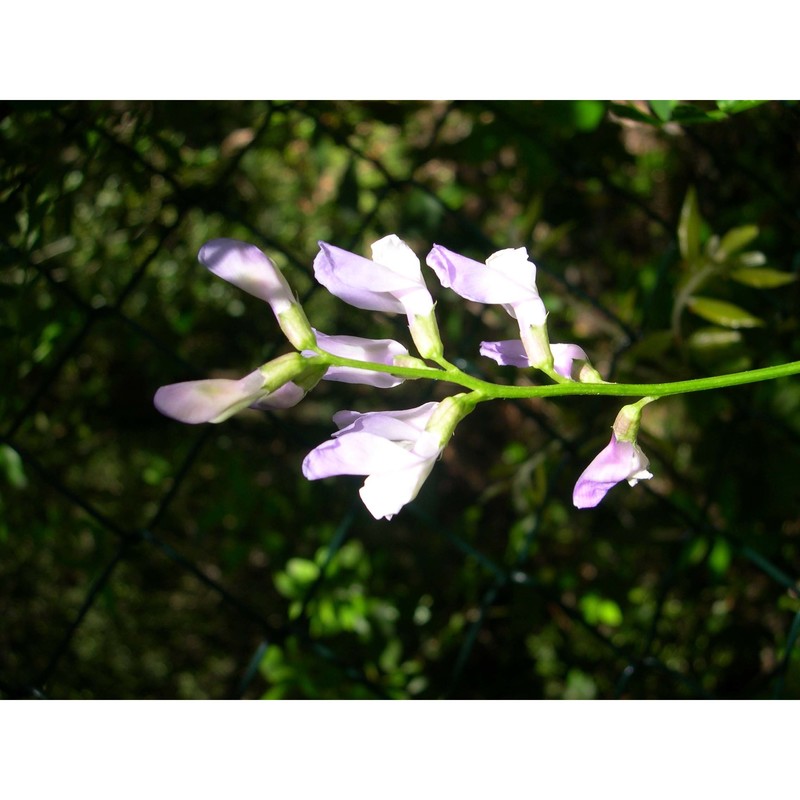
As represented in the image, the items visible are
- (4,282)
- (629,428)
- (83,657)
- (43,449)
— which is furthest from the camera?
(83,657)

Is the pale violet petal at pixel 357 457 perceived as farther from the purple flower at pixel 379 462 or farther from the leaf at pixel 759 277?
the leaf at pixel 759 277

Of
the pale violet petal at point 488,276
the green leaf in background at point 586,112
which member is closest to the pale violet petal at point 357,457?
the pale violet petal at point 488,276

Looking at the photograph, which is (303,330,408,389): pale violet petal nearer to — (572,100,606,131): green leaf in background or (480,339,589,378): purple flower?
(480,339,589,378): purple flower

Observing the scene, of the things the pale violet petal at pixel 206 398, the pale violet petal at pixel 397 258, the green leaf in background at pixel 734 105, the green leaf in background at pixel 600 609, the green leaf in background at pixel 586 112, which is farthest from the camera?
the green leaf in background at pixel 600 609

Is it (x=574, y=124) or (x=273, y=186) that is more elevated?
(x=574, y=124)

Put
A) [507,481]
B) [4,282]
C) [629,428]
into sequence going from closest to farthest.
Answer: [629,428] → [4,282] → [507,481]

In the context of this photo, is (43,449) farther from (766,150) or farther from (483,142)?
(766,150)

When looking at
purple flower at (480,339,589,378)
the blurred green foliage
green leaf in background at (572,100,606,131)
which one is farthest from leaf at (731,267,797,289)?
purple flower at (480,339,589,378)

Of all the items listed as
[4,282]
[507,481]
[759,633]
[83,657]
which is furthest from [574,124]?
[83,657]

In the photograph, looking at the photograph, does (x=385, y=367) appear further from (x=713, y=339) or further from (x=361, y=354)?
(x=713, y=339)
